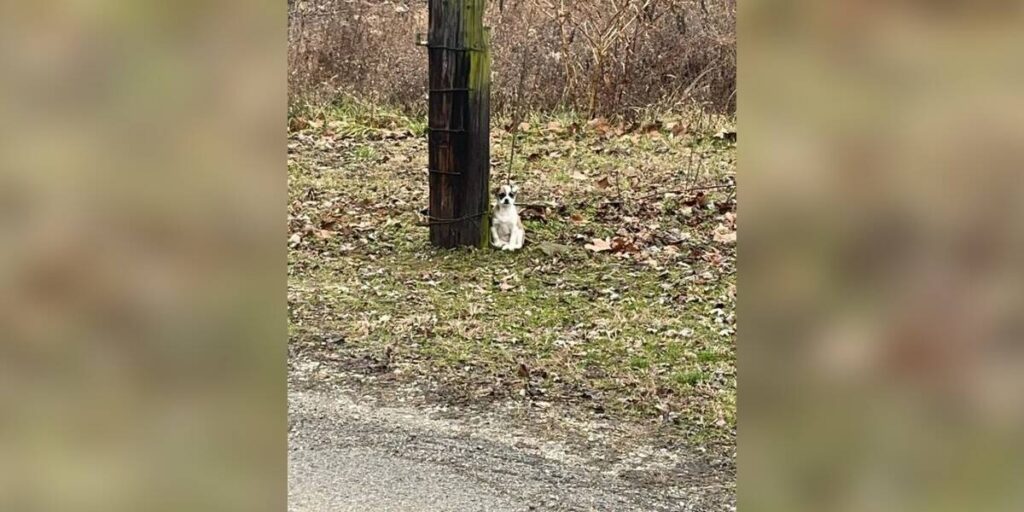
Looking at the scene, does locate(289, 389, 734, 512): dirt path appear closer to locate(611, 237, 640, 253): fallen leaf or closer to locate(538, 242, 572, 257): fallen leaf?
locate(538, 242, 572, 257): fallen leaf

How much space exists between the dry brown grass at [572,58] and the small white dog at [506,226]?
141 inches

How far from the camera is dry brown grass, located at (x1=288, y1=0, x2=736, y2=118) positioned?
1038 cm

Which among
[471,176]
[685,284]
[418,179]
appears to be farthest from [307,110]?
[685,284]

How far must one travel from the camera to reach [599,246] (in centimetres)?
713

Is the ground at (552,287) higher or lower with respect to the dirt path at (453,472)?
higher

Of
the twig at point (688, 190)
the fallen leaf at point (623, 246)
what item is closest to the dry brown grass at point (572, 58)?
the twig at point (688, 190)

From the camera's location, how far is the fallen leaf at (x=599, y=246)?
7090 millimetres

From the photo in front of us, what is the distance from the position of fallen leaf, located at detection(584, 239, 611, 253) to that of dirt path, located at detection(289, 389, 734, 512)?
2.64 meters

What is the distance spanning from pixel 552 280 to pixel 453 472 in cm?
268

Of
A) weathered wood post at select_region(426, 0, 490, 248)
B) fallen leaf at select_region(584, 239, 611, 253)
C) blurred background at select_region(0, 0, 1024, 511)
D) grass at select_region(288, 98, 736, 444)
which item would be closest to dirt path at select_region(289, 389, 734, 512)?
grass at select_region(288, 98, 736, 444)
